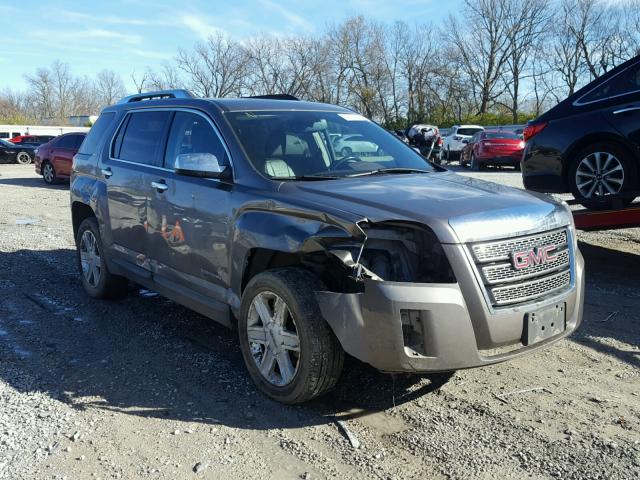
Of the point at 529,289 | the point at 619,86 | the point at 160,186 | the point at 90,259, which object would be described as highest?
the point at 619,86

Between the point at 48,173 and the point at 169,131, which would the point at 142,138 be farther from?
the point at 48,173

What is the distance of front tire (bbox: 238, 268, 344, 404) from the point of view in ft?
11.3

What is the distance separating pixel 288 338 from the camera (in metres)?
3.64

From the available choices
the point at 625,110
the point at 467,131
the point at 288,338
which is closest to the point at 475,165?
the point at 467,131

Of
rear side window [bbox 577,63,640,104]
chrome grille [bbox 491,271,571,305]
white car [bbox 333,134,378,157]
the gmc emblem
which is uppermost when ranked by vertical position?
rear side window [bbox 577,63,640,104]

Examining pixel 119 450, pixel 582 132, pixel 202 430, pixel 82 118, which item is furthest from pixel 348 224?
pixel 82 118

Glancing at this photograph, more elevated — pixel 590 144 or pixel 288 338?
pixel 590 144

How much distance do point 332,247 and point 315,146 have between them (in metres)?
1.35

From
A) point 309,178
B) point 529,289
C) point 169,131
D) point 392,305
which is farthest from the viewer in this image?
point 169,131

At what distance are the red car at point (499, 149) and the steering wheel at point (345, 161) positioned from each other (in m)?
16.8

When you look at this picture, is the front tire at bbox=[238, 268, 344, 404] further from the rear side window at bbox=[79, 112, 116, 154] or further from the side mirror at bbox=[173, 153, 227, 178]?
the rear side window at bbox=[79, 112, 116, 154]

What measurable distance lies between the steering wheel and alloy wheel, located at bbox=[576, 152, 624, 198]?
3.39m

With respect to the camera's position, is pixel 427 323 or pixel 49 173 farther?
pixel 49 173

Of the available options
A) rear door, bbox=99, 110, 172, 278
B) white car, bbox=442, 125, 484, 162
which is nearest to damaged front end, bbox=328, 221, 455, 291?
rear door, bbox=99, 110, 172, 278
